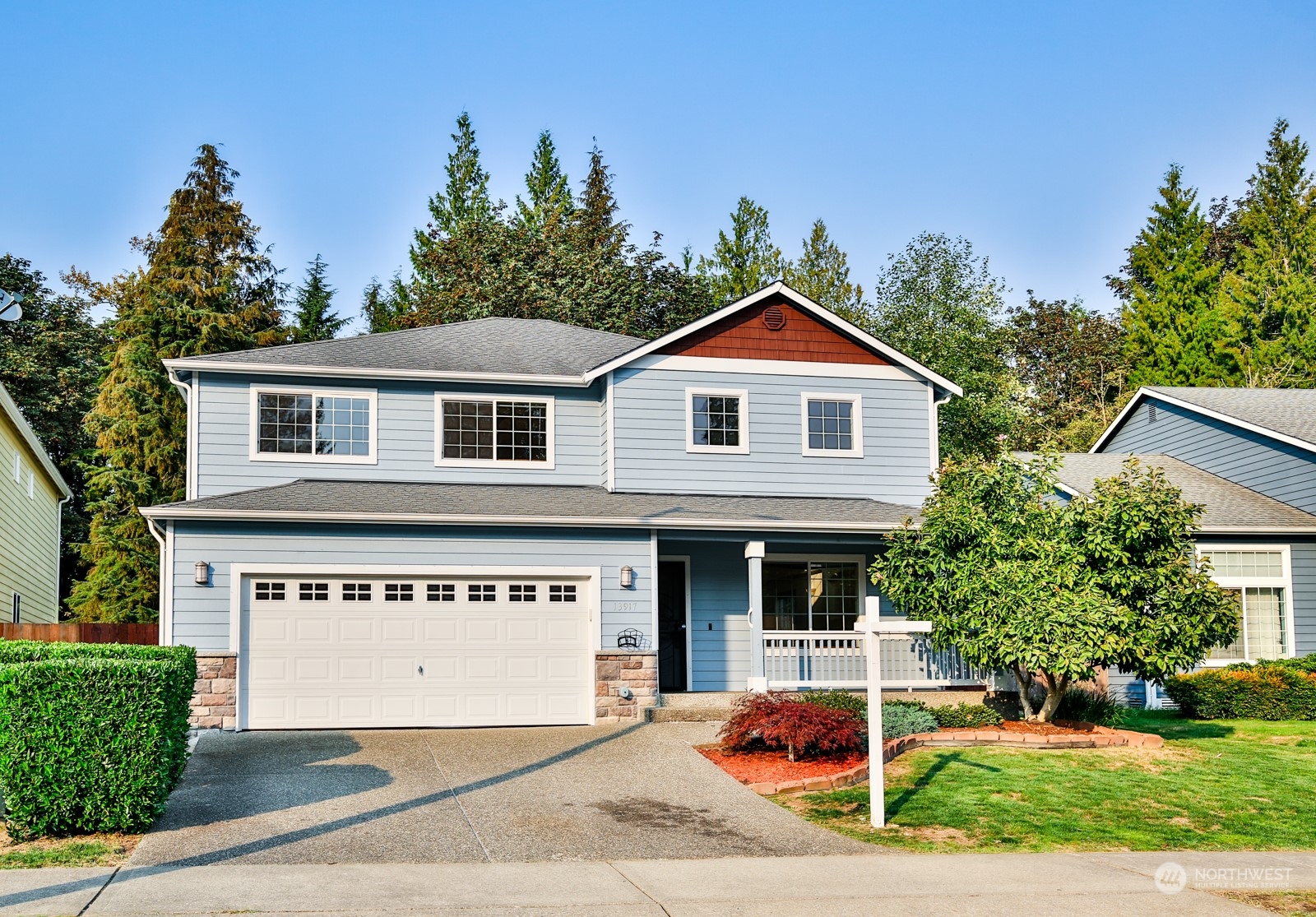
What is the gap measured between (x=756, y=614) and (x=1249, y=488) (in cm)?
1058

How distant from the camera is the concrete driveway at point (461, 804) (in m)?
9.20

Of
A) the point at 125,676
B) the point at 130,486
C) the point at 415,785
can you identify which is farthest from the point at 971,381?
the point at 125,676

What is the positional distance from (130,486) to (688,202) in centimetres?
1858

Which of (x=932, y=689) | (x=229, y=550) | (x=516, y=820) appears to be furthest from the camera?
(x=932, y=689)

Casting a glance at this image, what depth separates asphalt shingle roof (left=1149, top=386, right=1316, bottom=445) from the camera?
21.2 m

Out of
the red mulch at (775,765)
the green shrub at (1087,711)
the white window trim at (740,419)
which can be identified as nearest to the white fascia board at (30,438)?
the white window trim at (740,419)

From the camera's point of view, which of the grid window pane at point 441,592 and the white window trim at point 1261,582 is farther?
the white window trim at point 1261,582

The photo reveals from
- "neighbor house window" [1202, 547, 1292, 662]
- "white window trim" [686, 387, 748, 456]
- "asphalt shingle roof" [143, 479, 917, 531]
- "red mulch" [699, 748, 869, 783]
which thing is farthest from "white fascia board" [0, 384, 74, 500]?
"neighbor house window" [1202, 547, 1292, 662]

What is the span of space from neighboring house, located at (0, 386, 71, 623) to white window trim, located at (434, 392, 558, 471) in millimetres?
6838

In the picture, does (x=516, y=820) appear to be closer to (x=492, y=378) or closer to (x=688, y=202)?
(x=492, y=378)

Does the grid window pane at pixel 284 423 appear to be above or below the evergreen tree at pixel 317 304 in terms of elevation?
below

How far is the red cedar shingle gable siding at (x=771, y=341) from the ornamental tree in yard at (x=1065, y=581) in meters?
5.10

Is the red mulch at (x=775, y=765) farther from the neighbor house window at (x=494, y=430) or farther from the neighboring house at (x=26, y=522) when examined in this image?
the neighboring house at (x=26, y=522)

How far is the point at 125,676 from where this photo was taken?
902 cm
